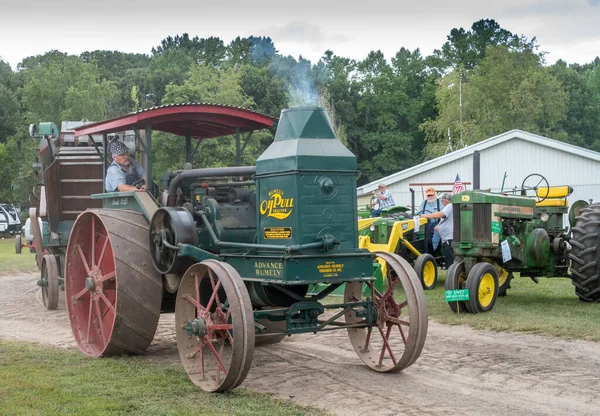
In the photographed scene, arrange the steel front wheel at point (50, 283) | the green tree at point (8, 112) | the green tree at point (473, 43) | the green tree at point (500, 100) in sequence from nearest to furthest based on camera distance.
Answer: the steel front wheel at point (50, 283)
the green tree at point (500, 100)
the green tree at point (8, 112)
the green tree at point (473, 43)

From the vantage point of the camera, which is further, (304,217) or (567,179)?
(567,179)

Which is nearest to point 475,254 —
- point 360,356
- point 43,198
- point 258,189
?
point 360,356

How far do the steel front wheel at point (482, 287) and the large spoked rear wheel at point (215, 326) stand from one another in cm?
406

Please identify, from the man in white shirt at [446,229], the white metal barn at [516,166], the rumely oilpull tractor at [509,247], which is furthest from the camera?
the white metal barn at [516,166]

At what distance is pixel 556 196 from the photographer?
38.8 feet

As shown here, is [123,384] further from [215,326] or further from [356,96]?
[356,96]

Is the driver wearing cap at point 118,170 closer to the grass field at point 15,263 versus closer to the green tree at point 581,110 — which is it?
the grass field at point 15,263

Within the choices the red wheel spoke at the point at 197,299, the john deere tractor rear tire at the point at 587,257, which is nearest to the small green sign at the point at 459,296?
the john deere tractor rear tire at the point at 587,257

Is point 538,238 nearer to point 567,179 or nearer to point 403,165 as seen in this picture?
point 567,179

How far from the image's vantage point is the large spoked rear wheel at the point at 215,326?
17.2 ft

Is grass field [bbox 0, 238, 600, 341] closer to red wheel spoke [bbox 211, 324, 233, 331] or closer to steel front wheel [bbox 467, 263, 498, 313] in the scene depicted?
steel front wheel [bbox 467, 263, 498, 313]

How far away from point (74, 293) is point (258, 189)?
8.34 ft

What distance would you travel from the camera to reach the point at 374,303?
628 centimetres

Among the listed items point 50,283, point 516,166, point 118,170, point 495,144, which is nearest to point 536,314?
point 118,170
